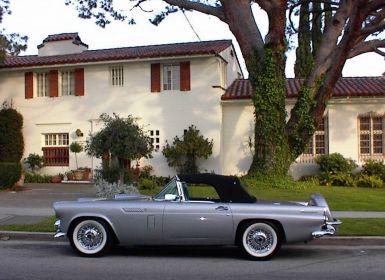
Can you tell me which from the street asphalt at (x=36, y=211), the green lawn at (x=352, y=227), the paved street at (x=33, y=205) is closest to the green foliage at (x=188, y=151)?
the street asphalt at (x=36, y=211)

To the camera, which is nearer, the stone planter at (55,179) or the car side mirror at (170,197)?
the car side mirror at (170,197)

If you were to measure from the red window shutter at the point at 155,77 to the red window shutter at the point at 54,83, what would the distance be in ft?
16.4

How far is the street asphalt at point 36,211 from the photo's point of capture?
9953 mm

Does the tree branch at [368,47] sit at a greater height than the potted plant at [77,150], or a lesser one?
greater

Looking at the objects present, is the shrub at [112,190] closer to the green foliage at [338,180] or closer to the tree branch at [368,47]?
the tree branch at [368,47]

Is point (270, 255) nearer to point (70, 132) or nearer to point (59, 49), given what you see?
point (70, 132)

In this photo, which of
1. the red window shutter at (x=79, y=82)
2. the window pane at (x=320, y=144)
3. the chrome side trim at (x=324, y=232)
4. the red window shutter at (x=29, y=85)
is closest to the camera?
the chrome side trim at (x=324, y=232)

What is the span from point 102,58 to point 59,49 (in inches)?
172

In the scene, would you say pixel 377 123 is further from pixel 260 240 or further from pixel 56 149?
pixel 260 240

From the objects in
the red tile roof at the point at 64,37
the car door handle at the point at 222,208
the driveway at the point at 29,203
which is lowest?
the driveway at the point at 29,203

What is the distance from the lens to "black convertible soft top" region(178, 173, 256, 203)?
868 cm

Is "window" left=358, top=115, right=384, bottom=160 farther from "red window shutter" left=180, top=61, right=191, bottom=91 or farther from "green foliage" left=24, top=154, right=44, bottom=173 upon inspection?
"green foliage" left=24, top=154, right=44, bottom=173

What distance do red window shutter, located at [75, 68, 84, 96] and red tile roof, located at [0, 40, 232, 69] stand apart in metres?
0.62

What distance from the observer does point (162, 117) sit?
80.5ft
